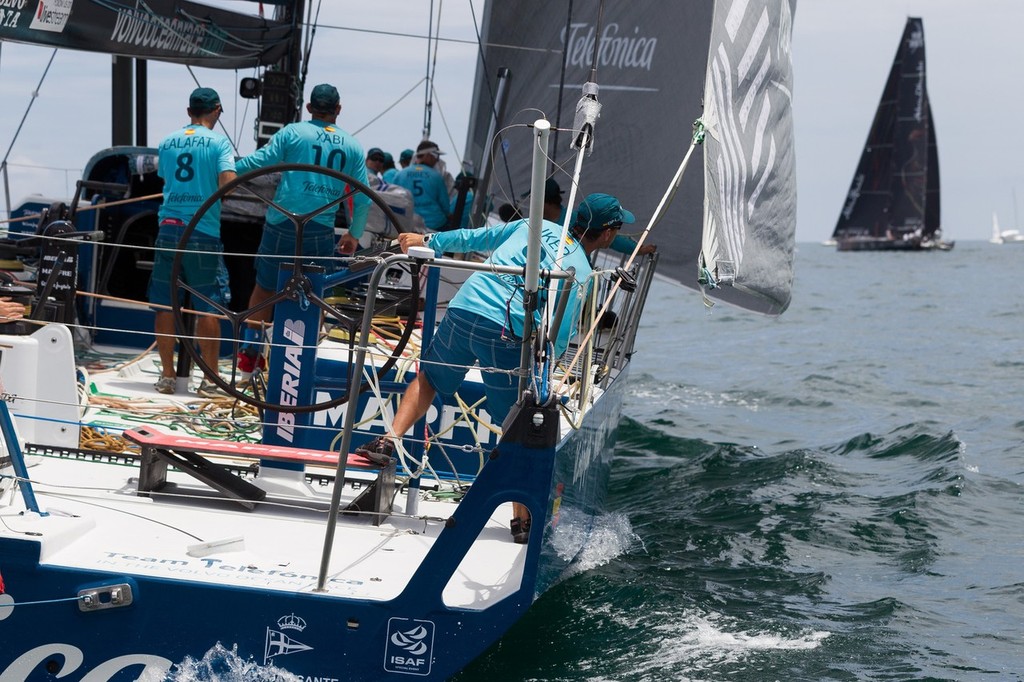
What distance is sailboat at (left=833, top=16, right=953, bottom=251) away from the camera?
5478cm

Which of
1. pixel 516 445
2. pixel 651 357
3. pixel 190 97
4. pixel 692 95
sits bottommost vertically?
pixel 651 357

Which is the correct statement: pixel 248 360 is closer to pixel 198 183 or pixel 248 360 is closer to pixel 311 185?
pixel 198 183

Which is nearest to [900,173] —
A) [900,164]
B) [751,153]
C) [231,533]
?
[900,164]

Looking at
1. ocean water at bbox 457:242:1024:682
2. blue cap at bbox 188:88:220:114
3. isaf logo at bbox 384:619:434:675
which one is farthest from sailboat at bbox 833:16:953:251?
isaf logo at bbox 384:619:434:675

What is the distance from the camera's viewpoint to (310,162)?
17.3 ft

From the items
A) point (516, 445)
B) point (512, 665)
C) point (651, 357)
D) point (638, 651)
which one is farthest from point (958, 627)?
point (651, 357)

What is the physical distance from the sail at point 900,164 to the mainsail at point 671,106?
4836cm

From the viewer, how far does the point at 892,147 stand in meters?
56.8

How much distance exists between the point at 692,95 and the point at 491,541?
5027 mm

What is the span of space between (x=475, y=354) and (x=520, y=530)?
2.02 feet

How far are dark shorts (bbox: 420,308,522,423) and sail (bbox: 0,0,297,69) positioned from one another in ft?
10.2

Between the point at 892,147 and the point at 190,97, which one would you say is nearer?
the point at 190,97

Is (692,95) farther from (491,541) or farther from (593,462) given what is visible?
(491,541)

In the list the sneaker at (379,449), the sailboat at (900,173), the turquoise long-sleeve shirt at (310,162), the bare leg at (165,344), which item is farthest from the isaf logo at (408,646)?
the sailboat at (900,173)
